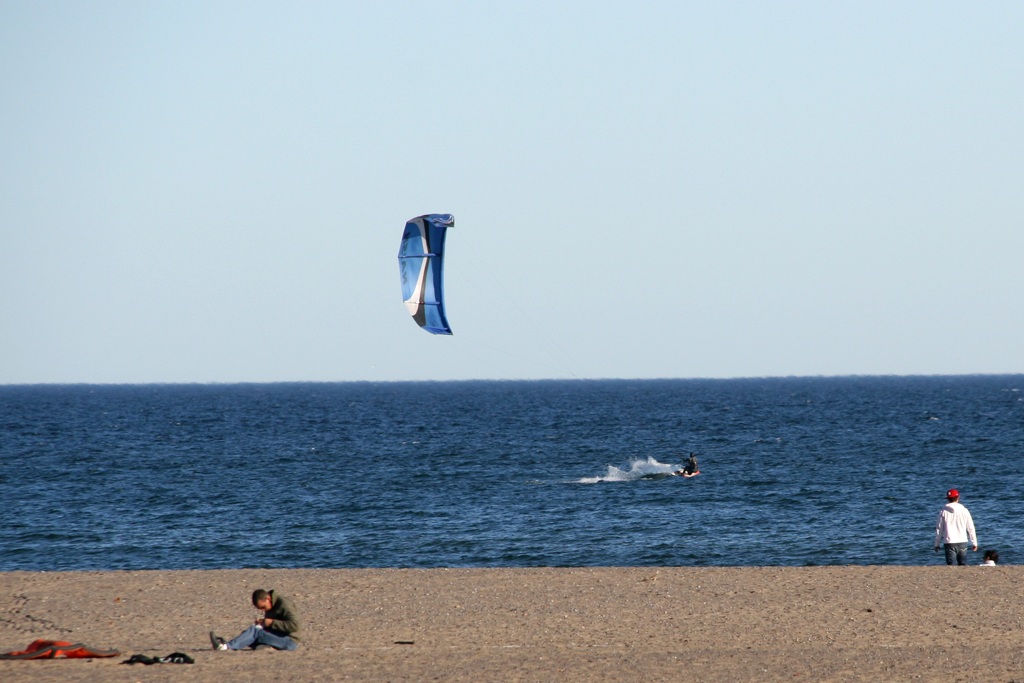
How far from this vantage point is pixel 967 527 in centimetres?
1917

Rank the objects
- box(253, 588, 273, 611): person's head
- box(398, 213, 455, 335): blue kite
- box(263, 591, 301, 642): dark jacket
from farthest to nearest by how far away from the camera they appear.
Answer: box(398, 213, 455, 335): blue kite
box(263, 591, 301, 642): dark jacket
box(253, 588, 273, 611): person's head

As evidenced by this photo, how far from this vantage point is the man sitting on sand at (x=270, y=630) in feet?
43.4

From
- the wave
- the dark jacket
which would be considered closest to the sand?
the dark jacket

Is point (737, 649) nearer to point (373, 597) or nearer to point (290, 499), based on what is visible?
point (373, 597)

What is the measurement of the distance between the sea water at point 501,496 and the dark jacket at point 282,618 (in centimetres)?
1207

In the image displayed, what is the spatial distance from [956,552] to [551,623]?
915cm

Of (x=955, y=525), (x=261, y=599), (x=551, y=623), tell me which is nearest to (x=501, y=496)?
(x=955, y=525)

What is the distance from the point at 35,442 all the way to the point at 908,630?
70.7 meters

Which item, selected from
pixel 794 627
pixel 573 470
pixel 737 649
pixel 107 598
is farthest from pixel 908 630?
pixel 573 470

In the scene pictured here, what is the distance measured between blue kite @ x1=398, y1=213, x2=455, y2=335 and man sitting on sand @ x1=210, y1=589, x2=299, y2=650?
12.7 meters

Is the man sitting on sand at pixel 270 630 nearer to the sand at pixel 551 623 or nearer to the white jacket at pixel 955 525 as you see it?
the sand at pixel 551 623

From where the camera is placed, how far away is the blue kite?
2561 cm

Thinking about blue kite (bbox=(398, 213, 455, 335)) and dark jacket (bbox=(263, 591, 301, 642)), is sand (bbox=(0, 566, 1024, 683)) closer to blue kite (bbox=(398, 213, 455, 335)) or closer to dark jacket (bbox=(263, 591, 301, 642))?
dark jacket (bbox=(263, 591, 301, 642))

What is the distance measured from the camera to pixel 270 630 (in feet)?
44.0
